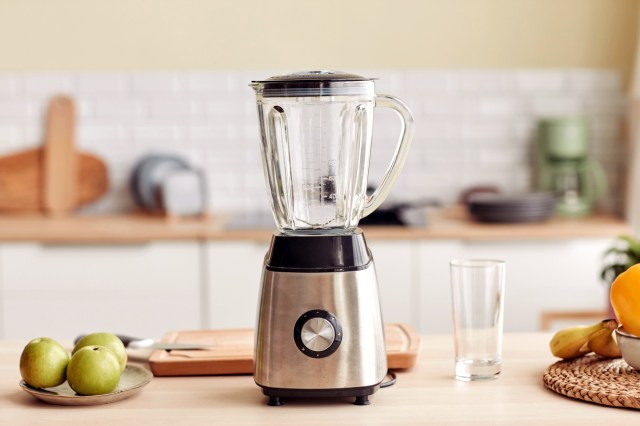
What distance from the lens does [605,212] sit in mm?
4145

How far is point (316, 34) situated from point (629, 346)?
2.74m

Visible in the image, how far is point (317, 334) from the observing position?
4.91 feet

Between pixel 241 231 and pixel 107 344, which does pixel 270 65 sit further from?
pixel 107 344

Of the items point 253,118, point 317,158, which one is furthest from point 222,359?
point 253,118

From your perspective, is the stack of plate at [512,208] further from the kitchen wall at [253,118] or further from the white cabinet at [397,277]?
the kitchen wall at [253,118]

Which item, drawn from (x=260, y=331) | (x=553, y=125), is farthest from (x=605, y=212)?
(x=260, y=331)

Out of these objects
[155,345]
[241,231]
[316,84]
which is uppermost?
[316,84]

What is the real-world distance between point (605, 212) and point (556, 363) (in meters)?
2.58

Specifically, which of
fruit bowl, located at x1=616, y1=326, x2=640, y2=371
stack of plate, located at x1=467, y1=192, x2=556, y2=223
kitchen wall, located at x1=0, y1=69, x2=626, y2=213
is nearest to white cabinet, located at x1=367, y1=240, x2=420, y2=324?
stack of plate, located at x1=467, y1=192, x2=556, y2=223

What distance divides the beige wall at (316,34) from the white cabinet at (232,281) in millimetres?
947

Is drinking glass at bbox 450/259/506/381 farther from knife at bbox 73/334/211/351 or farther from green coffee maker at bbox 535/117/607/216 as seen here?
green coffee maker at bbox 535/117/607/216

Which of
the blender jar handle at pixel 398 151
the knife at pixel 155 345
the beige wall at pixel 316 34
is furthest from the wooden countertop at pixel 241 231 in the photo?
the blender jar handle at pixel 398 151

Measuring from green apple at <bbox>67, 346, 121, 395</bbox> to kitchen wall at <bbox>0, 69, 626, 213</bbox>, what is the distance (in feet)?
8.60

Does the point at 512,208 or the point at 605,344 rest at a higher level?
the point at 512,208
